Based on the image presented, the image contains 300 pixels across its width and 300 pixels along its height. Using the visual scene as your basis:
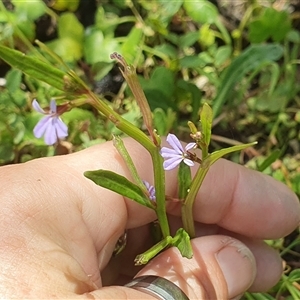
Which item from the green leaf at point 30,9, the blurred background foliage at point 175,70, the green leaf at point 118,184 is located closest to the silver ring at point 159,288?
the green leaf at point 118,184

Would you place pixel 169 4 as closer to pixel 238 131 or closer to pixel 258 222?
pixel 238 131

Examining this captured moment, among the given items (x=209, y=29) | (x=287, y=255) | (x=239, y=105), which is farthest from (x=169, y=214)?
(x=209, y=29)

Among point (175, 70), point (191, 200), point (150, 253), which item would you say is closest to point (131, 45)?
point (175, 70)

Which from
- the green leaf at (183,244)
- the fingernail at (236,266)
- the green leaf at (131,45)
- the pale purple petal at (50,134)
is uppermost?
the pale purple petal at (50,134)

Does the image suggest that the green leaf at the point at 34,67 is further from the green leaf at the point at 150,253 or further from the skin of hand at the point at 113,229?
the green leaf at the point at 150,253

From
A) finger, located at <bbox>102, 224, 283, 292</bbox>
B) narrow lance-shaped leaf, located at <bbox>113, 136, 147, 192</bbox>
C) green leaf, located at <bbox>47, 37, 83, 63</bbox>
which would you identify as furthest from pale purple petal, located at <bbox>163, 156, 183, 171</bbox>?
green leaf, located at <bbox>47, 37, 83, 63</bbox>

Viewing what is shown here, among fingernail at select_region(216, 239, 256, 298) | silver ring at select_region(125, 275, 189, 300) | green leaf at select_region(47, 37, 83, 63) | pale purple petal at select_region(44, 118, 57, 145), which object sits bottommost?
fingernail at select_region(216, 239, 256, 298)

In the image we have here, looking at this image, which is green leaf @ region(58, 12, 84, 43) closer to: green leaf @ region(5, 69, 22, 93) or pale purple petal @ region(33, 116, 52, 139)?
green leaf @ region(5, 69, 22, 93)
